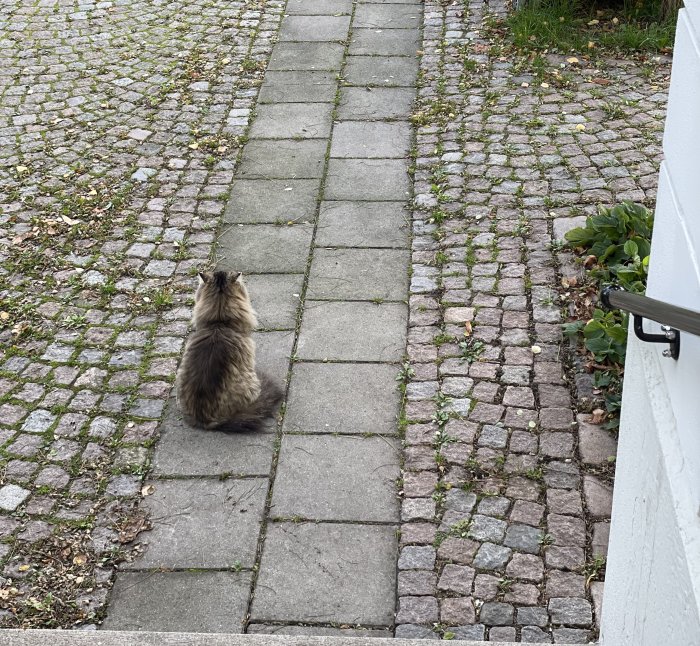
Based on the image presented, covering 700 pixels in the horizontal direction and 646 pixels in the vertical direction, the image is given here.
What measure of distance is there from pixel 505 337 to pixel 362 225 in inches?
69.0

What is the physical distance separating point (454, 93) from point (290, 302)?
3.59m

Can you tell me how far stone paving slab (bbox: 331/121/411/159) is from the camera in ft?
27.7

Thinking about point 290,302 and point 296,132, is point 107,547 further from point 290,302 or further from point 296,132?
point 296,132

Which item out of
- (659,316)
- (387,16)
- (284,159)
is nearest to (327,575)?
(659,316)

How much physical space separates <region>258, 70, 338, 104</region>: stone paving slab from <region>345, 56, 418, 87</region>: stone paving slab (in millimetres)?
235

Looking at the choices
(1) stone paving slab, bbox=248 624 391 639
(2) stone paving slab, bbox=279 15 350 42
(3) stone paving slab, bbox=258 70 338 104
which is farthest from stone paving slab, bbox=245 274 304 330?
(2) stone paving slab, bbox=279 15 350 42

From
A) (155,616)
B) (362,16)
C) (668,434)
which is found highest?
(668,434)

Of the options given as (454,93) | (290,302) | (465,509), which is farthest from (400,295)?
(454,93)

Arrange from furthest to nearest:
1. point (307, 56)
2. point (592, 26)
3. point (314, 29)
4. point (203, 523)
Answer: point (314, 29) < point (592, 26) < point (307, 56) < point (203, 523)

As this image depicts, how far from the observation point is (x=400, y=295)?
679 cm

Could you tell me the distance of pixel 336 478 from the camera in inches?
212

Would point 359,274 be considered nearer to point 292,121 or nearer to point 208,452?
point 208,452

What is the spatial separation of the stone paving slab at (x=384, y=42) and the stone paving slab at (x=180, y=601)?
265 inches

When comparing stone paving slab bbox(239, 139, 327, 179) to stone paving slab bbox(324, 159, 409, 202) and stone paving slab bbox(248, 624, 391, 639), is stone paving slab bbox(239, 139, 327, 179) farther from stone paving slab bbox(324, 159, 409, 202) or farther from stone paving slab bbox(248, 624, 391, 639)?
stone paving slab bbox(248, 624, 391, 639)
